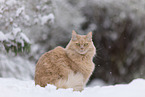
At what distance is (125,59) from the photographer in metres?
5.16

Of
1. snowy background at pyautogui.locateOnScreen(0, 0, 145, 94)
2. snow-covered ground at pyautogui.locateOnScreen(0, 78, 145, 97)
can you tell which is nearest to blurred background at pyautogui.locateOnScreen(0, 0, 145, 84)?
snowy background at pyautogui.locateOnScreen(0, 0, 145, 94)

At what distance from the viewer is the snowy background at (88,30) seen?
175 inches

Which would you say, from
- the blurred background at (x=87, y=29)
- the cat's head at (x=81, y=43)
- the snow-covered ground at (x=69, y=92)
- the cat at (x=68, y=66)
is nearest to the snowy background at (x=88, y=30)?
the blurred background at (x=87, y=29)

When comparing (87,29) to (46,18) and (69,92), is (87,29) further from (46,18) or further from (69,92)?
(69,92)

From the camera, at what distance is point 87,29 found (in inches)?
193

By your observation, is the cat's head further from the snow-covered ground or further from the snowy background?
the snowy background

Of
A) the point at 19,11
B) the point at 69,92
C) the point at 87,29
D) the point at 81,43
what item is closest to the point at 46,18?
the point at 19,11

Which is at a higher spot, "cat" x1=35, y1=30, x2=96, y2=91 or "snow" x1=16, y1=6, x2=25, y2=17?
"snow" x1=16, y1=6, x2=25, y2=17

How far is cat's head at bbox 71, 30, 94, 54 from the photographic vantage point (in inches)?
131

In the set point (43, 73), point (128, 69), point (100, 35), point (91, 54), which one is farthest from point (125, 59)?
point (43, 73)

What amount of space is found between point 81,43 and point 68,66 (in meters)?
0.39

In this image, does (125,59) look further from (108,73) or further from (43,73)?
(43,73)

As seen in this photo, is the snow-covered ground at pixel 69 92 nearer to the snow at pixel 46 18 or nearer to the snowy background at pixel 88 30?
the snowy background at pixel 88 30

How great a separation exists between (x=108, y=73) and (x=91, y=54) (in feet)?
5.73
